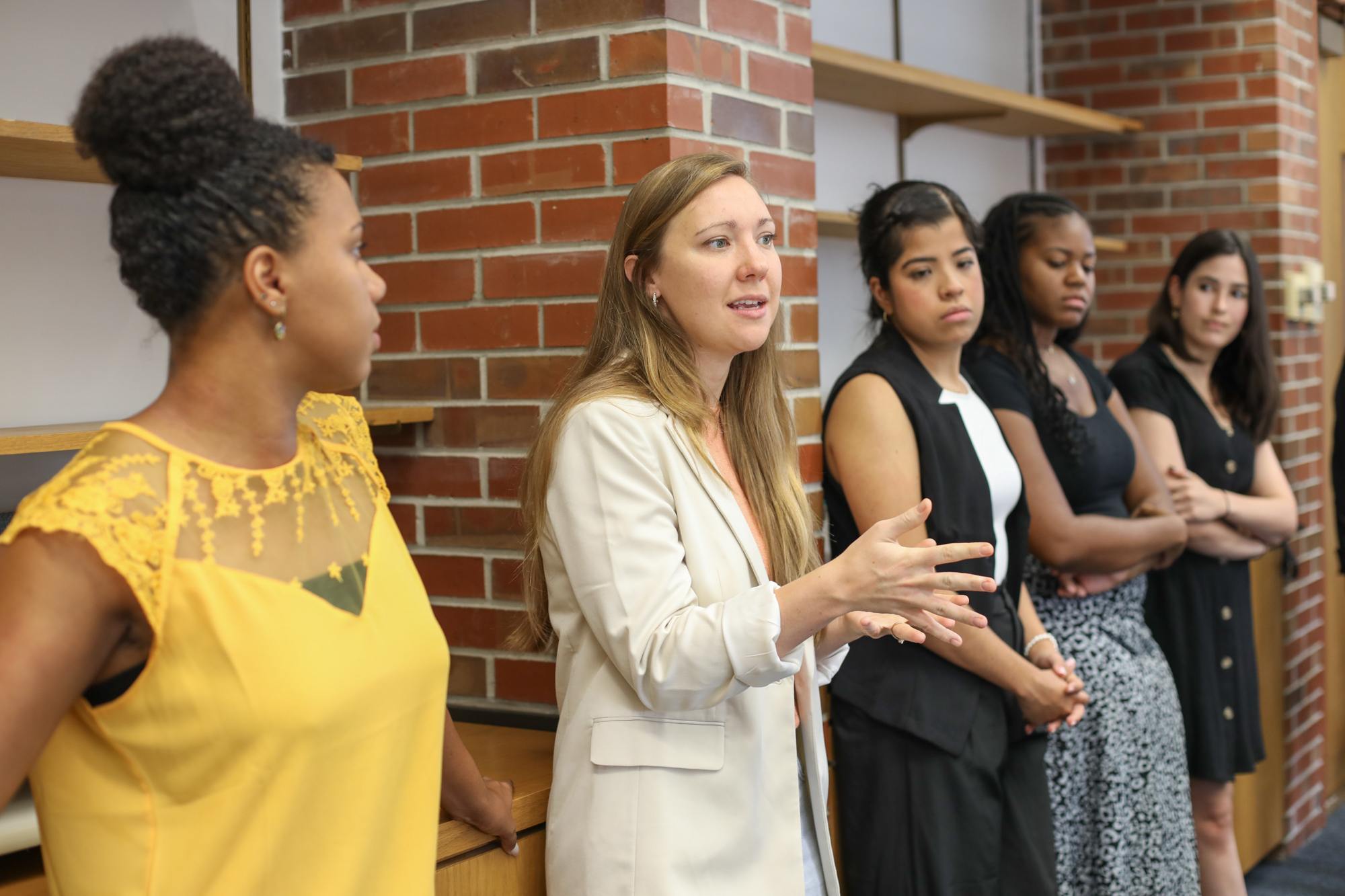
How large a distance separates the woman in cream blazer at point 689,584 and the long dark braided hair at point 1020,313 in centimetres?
105

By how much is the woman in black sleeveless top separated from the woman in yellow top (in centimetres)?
171

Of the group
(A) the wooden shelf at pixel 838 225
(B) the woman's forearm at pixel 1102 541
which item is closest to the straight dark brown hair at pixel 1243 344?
(B) the woman's forearm at pixel 1102 541

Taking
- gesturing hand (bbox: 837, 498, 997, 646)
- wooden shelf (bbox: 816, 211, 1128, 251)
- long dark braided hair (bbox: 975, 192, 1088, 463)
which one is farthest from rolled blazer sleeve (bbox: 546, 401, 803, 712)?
long dark braided hair (bbox: 975, 192, 1088, 463)

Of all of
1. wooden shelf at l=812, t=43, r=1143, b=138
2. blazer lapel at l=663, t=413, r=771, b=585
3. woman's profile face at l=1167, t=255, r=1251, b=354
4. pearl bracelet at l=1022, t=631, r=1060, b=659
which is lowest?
pearl bracelet at l=1022, t=631, r=1060, b=659

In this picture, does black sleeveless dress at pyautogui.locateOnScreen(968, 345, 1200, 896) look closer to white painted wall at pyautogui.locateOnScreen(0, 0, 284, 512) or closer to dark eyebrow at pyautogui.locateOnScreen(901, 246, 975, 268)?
dark eyebrow at pyautogui.locateOnScreen(901, 246, 975, 268)

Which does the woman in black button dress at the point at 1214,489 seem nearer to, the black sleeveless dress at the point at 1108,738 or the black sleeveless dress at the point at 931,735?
the black sleeveless dress at the point at 1108,738

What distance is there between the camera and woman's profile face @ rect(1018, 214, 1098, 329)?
2807 millimetres

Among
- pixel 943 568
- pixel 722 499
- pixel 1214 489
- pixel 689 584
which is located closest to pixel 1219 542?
pixel 1214 489

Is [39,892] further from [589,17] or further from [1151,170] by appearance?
[1151,170]

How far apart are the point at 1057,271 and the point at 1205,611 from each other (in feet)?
3.49

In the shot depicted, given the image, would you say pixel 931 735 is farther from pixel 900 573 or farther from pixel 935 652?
pixel 900 573

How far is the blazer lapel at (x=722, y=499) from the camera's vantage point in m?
1.63

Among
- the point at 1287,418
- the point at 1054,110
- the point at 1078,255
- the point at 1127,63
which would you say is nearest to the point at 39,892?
the point at 1078,255

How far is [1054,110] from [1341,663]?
2544 mm
